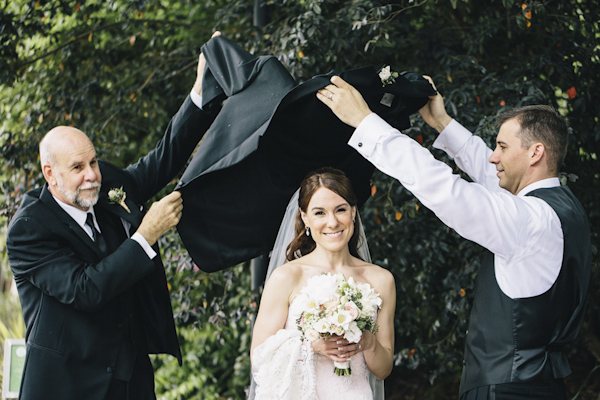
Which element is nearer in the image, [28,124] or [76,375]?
[76,375]

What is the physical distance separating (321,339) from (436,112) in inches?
56.8

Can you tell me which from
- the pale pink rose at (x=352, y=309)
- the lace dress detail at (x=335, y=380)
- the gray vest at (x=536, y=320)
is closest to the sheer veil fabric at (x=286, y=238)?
the lace dress detail at (x=335, y=380)

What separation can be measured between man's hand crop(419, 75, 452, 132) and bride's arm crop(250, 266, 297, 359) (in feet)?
3.91

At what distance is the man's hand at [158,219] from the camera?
10.7ft

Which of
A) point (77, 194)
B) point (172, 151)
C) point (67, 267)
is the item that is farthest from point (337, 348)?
point (172, 151)

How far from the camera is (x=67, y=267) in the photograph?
124 inches

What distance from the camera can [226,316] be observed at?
514cm

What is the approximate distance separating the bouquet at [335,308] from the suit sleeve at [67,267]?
0.82 meters

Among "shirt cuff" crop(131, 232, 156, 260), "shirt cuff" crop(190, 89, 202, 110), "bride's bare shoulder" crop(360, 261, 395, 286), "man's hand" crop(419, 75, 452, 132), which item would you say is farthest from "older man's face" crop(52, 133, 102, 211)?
"man's hand" crop(419, 75, 452, 132)

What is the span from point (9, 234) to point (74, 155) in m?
0.50

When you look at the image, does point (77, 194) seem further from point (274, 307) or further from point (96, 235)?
point (274, 307)

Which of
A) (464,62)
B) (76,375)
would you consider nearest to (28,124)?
(76,375)

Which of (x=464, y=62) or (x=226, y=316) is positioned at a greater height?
(x=464, y=62)

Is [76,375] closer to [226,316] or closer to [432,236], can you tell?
[226,316]
